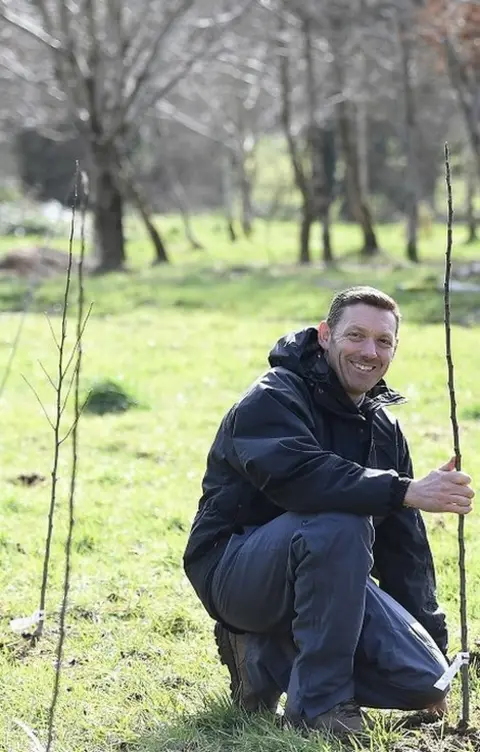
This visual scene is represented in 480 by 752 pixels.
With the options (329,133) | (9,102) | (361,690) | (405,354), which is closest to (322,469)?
(361,690)

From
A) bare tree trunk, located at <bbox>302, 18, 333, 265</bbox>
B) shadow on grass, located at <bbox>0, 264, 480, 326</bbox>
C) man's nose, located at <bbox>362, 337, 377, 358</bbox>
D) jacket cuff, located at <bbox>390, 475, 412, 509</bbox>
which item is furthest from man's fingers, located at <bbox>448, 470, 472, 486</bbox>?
bare tree trunk, located at <bbox>302, 18, 333, 265</bbox>

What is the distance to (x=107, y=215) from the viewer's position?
822 inches

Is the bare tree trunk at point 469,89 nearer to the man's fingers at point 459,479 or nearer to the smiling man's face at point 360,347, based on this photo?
the smiling man's face at point 360,347

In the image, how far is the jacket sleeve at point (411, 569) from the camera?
12.2 feet

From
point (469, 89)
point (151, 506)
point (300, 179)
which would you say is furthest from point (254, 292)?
point (151, 506)

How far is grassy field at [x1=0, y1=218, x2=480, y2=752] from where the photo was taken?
371 centimetres

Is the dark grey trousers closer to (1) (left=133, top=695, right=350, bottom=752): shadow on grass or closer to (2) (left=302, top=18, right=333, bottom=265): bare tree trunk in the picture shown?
(1) (left=133, top=695, right=350, bottom=752): shadow on grass

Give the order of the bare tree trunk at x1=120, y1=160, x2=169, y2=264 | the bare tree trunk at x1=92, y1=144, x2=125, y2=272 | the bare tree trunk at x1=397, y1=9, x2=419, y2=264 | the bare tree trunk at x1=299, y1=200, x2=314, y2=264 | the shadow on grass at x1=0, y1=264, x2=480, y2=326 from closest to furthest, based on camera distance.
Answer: the shadow on grass at x1=0, y1=264, x2=480, y2=326 < the bare tree trunk at x1=92, y1=144, x2=125, y2=272 < the bare tree trunk at x1=397, y1=9, x2=419, y2=264 < the bare tree trunk at x1=120, y1=160, x2=169, y2=264 < the bare tree trunk at x1=299, y1=200, x2=314, y2=264

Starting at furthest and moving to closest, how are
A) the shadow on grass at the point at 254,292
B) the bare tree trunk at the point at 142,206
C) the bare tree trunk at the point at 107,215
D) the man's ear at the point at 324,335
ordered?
the bare tree trunk at the point at 142,206
the bare tree trunk at the point at 107,215
the shadow on grass at the point at 254,292
the man's ear at the point at 324,335

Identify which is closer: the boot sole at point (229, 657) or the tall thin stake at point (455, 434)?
the tall thin stake at point (455, 434)

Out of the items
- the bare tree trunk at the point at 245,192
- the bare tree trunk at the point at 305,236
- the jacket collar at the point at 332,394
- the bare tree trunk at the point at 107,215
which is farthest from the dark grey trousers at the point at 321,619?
the bare tree trunk at the point at 245,192

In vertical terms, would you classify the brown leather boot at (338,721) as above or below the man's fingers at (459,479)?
below

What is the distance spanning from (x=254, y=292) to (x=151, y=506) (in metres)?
10.2

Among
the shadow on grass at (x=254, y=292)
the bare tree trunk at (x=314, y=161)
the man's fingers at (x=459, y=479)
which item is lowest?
the man's fingers at (x=459, y=479)
